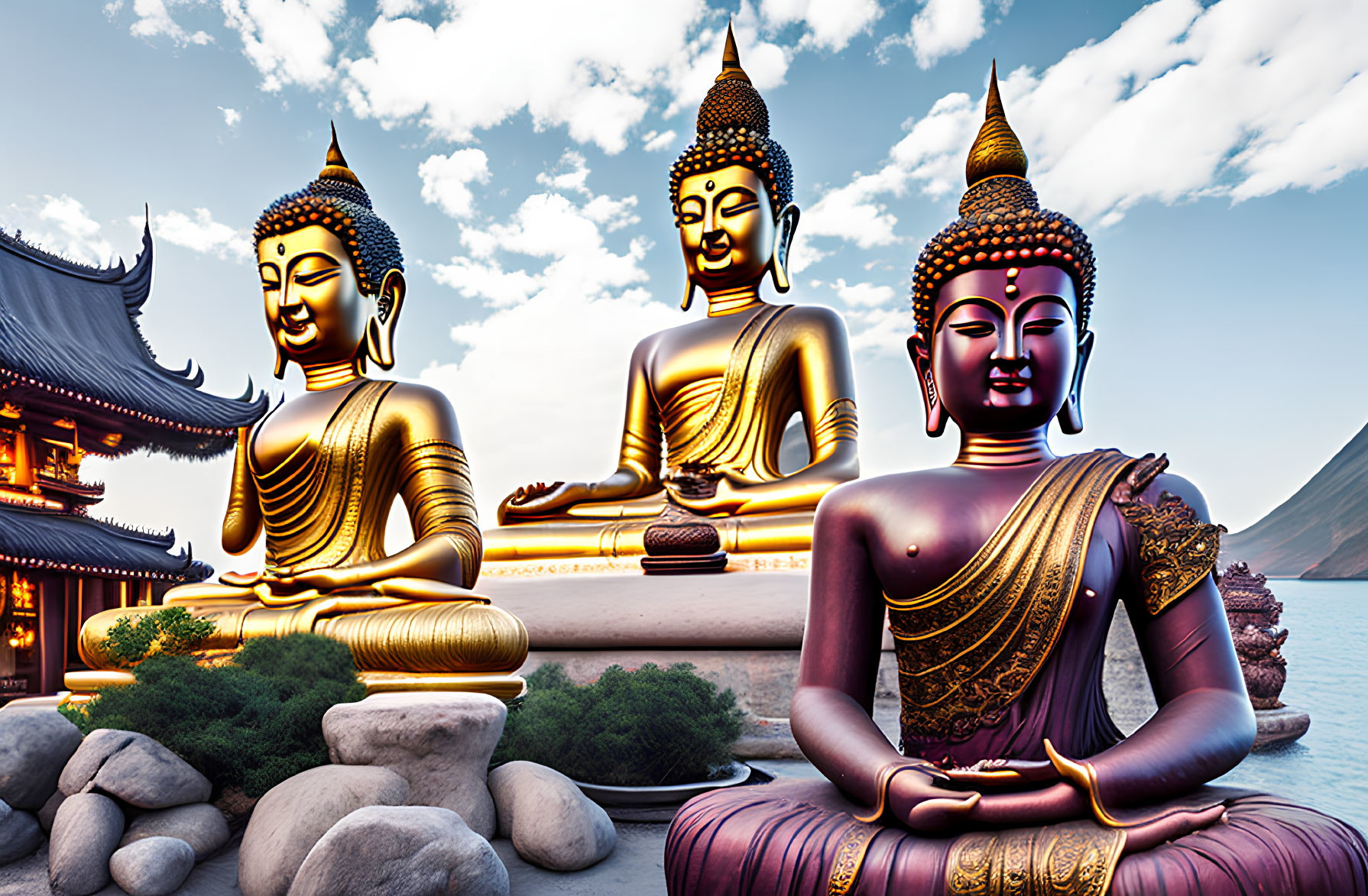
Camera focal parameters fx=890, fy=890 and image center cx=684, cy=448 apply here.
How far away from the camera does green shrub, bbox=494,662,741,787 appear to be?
152 inches

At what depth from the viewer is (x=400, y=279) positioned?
5.66 m

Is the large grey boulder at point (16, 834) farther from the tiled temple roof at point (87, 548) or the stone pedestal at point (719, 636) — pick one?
the tiled temple roof at point (87, 548)

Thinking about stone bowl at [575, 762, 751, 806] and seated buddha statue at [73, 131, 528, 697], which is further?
seated buddha statue at [73, 131, 528, 697]

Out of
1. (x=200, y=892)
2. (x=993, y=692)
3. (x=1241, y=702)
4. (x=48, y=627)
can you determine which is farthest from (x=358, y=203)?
(x=48, y=627)

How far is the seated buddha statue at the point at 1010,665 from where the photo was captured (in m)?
1.69

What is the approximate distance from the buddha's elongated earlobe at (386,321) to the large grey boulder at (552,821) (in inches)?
120

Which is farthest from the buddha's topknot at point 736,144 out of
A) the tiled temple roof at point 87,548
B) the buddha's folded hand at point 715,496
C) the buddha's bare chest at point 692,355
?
the tiled temple roof at point 87,548

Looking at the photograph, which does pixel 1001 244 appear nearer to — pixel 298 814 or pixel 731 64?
pixel 298 814

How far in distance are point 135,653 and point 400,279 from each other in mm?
2596

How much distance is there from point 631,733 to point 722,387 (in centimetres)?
360

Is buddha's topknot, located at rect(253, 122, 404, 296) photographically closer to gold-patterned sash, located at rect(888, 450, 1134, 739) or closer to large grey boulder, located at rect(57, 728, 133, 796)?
large grey boulder, located at rect(57, 728, 133, 796)

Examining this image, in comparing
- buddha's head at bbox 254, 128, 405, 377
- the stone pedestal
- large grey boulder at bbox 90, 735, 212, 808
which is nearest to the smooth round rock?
large grey boulder at bbox 90, 735, 212, 808

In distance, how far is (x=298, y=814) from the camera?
118 inches

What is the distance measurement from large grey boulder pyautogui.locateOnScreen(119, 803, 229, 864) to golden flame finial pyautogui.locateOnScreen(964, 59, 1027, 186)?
348cm
